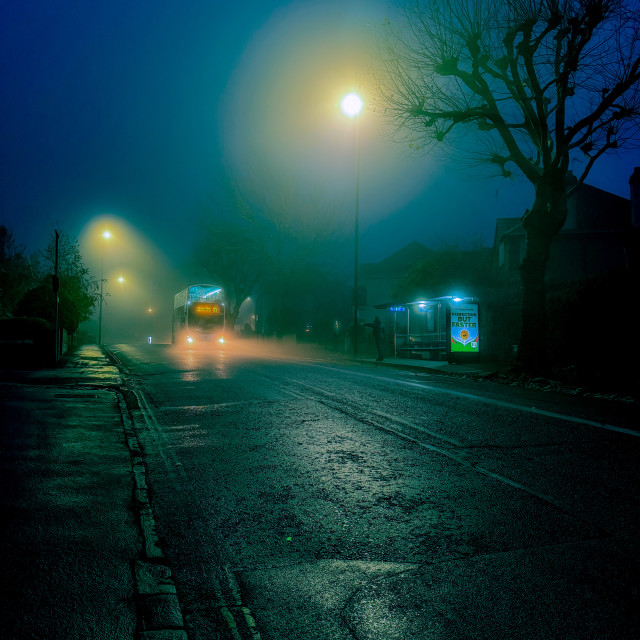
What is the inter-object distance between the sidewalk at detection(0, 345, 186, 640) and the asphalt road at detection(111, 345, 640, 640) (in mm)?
235

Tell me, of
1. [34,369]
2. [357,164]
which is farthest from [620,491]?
[357,164]

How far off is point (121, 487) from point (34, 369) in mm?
15889

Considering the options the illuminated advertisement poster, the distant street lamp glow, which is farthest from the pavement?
the distant street lamp glow

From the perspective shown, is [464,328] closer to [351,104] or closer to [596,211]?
[351,104]

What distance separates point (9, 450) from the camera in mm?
7336

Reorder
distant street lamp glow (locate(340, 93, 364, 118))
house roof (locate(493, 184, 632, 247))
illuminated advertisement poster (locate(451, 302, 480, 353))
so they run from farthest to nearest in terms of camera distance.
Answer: house roof (locate(493, 184, 632, 247)), distant street lamp glow (locate(340, 93, 364, 118)), illuminated advertisement poster (locate(451, 302, 480, 353))

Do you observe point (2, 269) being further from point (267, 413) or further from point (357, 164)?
point (267, 413)

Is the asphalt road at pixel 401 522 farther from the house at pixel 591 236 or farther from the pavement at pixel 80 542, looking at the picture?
the house at pixel 591 236

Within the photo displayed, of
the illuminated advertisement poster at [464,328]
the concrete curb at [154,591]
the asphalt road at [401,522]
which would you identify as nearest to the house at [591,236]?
the illuminated advertisement poster at [464,328]

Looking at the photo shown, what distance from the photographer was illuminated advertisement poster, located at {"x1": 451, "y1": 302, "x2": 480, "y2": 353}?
22938mm

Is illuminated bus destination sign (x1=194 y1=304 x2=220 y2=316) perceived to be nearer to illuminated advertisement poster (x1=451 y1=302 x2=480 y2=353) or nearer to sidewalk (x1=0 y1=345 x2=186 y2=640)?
illuminated advertisement poster (x1=451 y1=302 x2=480 y2=353)

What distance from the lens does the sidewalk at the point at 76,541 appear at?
10.4ft

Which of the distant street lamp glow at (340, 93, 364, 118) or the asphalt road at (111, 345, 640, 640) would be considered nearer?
the asphalt road at (111, 345, 640, 640)

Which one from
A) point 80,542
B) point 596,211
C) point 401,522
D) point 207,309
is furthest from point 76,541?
point 207,309
